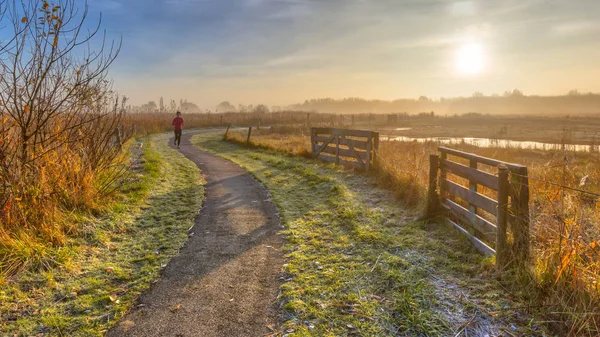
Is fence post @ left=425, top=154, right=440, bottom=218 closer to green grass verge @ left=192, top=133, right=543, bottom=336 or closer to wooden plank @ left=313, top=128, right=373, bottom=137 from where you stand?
green grass verge @ left=192, top=133, right=543, bottom=336

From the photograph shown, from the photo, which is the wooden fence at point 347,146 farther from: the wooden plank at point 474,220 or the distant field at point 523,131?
the distant field at point 523,131

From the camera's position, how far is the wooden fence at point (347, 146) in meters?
11.9

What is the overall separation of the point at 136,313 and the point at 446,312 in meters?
3.46

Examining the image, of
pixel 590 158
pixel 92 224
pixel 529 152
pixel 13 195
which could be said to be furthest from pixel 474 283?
pixel 529 152

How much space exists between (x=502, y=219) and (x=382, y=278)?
1758 millimetres

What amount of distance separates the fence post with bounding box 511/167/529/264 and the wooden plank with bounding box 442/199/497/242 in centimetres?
69

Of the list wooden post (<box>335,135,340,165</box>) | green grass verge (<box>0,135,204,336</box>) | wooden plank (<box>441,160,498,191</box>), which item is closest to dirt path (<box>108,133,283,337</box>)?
green grass verge (<box>0,135,204,336</box>)

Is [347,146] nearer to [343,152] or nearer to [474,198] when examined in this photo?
[343,152]

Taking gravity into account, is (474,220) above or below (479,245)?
above

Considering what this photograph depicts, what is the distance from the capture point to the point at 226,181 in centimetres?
1145

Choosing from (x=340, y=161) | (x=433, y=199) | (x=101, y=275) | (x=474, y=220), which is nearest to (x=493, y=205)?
(x=474, y=220)

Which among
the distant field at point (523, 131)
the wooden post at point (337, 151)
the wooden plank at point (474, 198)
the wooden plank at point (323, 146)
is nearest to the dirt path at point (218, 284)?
the wooden plank at point (474, 198)

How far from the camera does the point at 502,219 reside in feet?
15.2

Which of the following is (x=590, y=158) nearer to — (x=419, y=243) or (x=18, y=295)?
(x=419, y=243)
